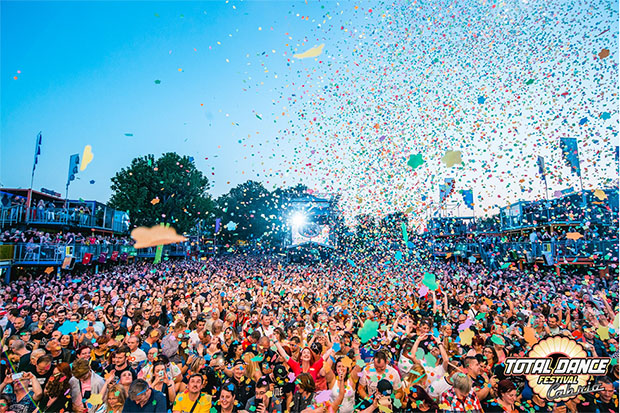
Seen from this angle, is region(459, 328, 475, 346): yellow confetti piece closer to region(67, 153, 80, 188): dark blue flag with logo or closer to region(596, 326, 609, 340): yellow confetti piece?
region(596, 326, 609, 340): yellow confetti piece

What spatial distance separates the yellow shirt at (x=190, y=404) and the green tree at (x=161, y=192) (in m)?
29.5

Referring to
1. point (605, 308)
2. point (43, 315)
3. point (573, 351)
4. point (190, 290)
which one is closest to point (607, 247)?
point (605, 308)

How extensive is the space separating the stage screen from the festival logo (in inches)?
893

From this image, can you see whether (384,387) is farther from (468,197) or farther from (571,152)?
(468,197)

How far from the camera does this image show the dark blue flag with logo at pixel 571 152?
13.4 m

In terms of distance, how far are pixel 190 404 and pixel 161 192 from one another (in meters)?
31.5

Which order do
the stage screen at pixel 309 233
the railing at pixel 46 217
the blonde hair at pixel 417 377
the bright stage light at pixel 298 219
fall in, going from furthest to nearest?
the bright stage light at pixel 298 219 → the stage screen at pixel 309 233 → the railing at pixel 46 217 → the blonde hair at pixel 417 377

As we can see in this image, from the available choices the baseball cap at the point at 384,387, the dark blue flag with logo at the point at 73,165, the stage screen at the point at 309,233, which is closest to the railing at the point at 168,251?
the dark blue flag with logo at the point at 73,165

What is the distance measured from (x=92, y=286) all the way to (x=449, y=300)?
1172cm

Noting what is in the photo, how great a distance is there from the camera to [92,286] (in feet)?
36.7

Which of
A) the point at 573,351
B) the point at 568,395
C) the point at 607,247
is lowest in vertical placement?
the point at 568,395

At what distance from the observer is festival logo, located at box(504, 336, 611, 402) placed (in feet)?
13.6

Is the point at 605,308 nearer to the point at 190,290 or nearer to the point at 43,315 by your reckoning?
the point at 190,290

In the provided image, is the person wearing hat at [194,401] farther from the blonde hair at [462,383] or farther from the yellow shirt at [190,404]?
the blonde hair at [462,383]
